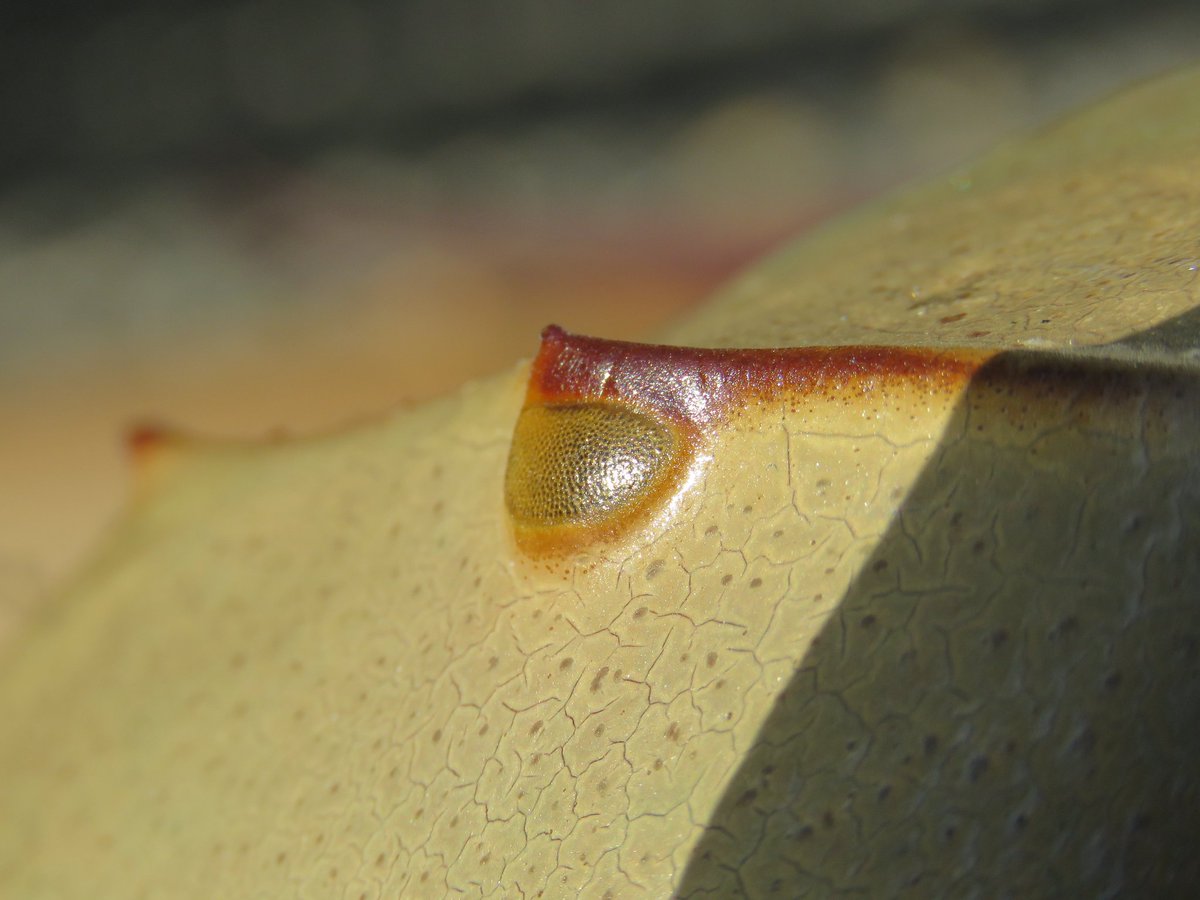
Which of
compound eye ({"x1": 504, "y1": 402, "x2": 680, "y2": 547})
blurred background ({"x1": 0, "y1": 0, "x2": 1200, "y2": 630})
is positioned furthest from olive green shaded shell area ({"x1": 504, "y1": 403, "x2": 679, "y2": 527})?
blurred background ({"x1": 0, "y1": 0, "x2": 1200, "y2": 630})

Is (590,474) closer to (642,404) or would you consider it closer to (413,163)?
(642,404)

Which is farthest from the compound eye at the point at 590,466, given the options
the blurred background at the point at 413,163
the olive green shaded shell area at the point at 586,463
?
the blurred background at the point at 413,163

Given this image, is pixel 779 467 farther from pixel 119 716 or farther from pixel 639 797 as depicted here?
pixel 119 716

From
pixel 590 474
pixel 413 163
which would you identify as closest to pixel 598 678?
pixel 590 474

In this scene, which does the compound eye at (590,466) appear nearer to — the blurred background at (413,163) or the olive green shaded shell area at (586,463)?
the olive green shaded shell area at (586,463)

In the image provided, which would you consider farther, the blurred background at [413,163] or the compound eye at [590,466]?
the blurred background at [413,163]

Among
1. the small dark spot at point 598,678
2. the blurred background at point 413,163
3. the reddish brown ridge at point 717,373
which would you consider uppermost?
the blurred background at point 413,163
